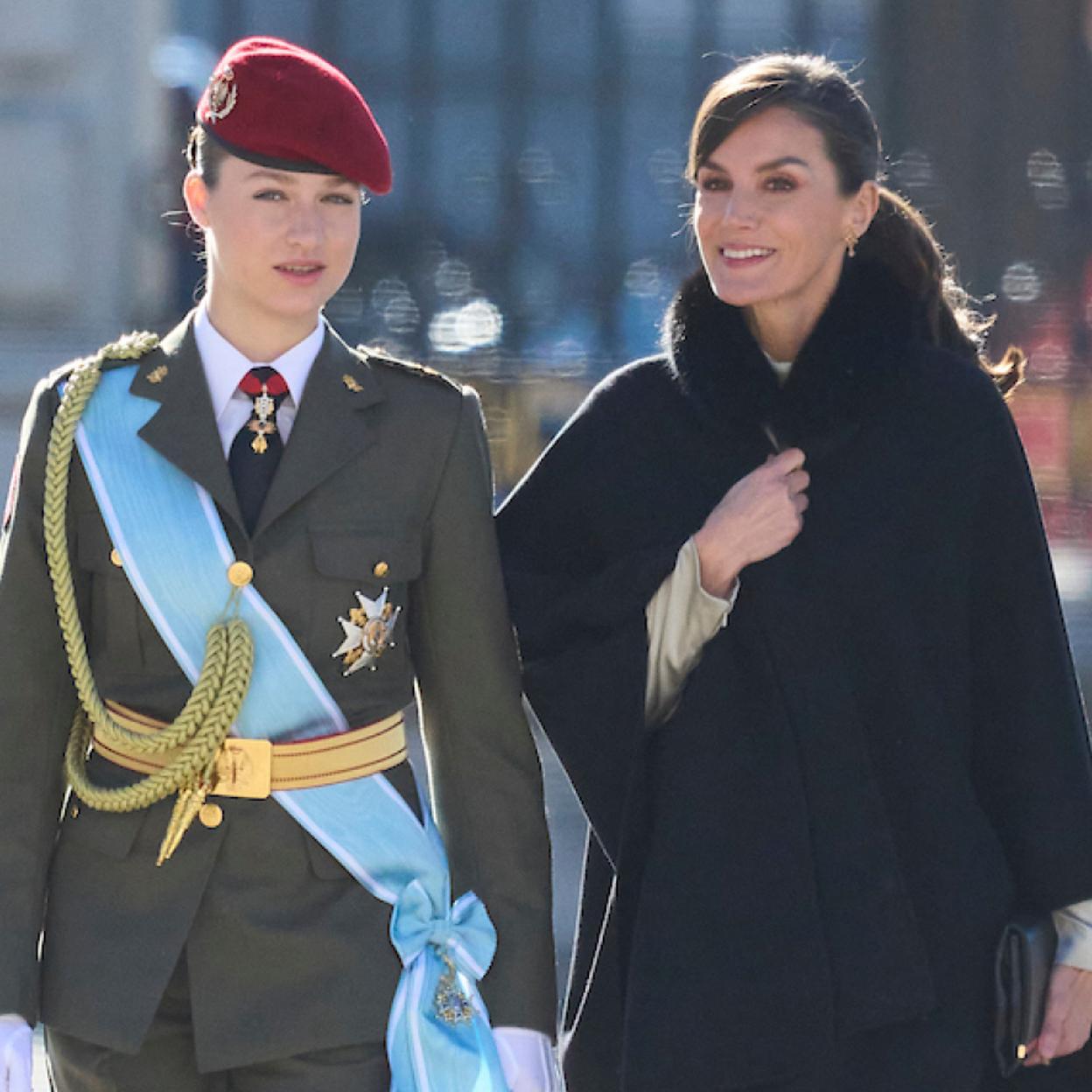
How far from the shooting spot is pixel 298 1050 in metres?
2.60

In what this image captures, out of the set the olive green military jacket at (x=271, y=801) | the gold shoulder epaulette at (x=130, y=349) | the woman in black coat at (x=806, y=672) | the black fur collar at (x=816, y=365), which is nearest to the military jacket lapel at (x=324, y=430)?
the olive green military jacket at (x=271, y=801)

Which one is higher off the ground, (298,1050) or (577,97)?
(577,97)

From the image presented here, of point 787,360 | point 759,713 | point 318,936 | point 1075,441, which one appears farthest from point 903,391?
point 1075,441

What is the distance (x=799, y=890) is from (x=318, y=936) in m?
0.58

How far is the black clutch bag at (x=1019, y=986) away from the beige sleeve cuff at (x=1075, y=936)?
0.02 m

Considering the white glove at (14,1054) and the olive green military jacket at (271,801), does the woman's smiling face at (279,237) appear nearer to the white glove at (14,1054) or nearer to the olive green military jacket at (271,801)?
the olive green military jacket at (271,801)

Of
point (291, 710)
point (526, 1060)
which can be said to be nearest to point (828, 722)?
point (526, 1060)

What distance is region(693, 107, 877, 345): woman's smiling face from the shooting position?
2.96 m

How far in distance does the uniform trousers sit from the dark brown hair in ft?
3.73

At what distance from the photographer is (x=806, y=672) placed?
2.91 m

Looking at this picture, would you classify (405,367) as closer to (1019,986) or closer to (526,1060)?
(526,1060)

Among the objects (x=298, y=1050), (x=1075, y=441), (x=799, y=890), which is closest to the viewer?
(x=298, y=1050)

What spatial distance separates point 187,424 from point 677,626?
62 cm

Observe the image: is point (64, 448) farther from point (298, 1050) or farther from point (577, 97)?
point (577, 97)
